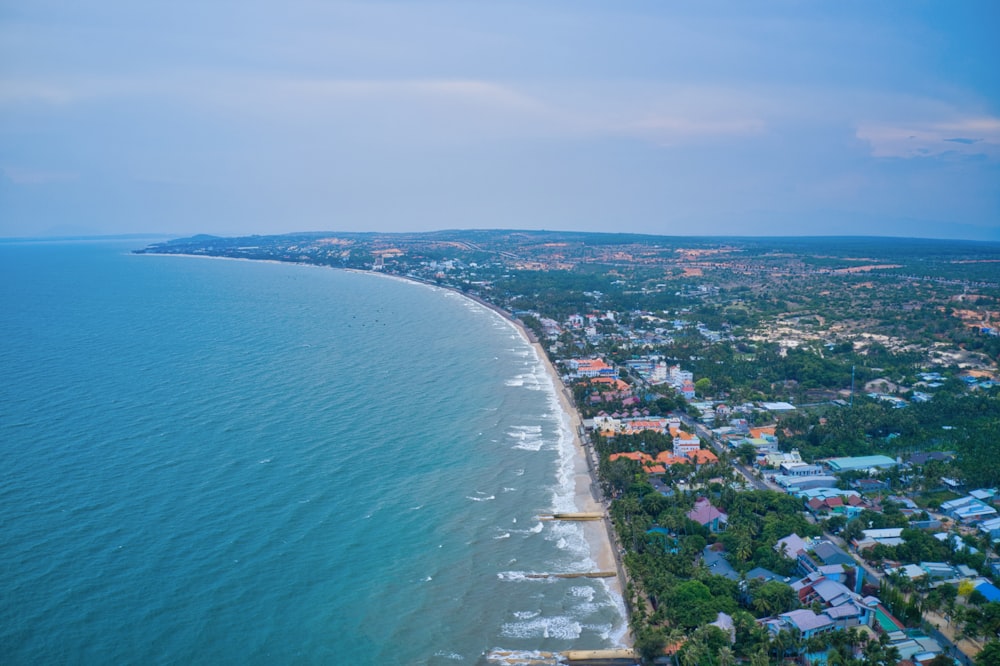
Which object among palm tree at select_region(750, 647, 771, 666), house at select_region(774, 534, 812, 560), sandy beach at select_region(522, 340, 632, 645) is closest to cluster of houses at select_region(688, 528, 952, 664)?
house at select_region(774, 534, 812, 560)

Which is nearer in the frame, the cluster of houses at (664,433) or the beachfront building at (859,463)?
the beachfront building at (859,463)

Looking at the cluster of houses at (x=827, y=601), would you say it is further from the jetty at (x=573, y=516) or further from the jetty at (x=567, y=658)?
the jetty at (x=573, y=516)

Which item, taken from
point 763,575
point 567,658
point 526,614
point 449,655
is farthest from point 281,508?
point 763,575

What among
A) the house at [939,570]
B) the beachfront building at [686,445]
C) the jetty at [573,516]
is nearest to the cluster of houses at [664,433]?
the beachfront building at [686,445]

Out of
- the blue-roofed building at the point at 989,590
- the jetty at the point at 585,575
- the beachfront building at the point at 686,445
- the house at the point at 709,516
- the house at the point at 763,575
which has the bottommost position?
the jetty at the point at 585,575

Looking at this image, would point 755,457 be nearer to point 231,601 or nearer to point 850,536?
point 850,536

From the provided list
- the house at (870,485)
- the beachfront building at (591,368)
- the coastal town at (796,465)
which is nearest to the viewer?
the coastal town at (796,465)
